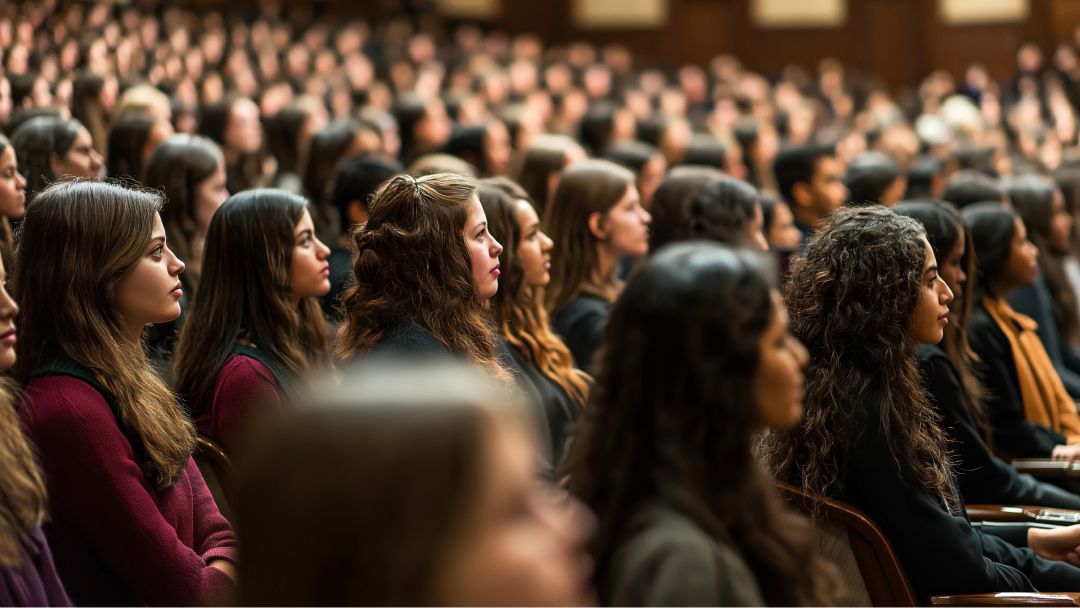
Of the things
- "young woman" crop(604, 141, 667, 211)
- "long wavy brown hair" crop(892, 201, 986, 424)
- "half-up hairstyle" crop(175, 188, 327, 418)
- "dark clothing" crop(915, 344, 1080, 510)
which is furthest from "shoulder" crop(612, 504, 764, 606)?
"young woman" crop(604, 141, 667, 211)

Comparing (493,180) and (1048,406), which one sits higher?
(493,180)

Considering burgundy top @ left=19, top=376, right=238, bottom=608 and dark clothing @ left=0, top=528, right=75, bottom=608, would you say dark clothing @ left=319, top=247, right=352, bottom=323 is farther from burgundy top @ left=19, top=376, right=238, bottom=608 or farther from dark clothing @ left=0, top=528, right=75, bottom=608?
dark clothing @ left=0, top=528, right=75, bottom=608

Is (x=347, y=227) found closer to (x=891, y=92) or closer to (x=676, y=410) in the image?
(x=676, y=410)

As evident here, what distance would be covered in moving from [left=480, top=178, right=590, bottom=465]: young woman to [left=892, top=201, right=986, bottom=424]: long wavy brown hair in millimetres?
982

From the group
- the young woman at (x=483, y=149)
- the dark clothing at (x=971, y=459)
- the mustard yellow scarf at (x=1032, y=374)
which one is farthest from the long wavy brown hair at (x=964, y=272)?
the young woman at (x=483, y=149)

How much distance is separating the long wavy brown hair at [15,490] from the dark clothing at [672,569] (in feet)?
2.91

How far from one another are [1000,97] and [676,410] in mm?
12355

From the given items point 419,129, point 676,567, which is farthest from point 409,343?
point 419,129

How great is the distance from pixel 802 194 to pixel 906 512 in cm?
386

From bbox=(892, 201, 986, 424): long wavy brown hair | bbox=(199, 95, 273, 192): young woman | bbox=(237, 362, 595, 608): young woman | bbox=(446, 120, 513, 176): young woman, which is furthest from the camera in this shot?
bbox=(446, 120, 513, 176): young woman

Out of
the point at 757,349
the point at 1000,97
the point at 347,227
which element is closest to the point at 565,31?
the point at 1000,97

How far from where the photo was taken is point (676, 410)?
1.27 metres

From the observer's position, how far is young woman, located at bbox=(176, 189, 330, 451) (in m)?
2.26

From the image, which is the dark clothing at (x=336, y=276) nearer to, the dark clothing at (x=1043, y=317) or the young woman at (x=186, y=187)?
the young woman at (x=186, y=187)
